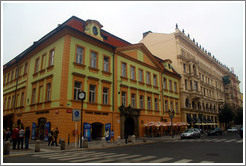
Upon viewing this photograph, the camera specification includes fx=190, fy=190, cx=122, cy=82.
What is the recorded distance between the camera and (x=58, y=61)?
71.5 feet

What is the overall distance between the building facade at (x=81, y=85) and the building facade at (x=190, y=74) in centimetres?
1252

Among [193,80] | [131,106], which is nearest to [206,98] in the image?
[193,80]

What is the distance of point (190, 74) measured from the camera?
45531 millimetres

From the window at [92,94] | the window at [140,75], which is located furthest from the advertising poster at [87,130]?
the window at [140,75]

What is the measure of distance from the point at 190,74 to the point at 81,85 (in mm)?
31458

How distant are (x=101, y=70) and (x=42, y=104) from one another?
8.27 metres

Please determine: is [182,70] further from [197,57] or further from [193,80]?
[197,57]

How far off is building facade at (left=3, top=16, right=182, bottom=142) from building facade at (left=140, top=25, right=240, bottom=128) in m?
12.5

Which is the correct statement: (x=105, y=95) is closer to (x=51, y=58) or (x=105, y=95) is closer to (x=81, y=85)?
(x=81, y=85)

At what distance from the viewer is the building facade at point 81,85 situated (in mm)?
21000

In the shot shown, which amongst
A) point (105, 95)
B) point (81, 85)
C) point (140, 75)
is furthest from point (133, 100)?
point (81, 85)

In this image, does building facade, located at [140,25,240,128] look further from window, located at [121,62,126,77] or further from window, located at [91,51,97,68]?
window, located at [91,51,97,68]

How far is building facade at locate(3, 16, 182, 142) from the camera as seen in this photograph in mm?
21000

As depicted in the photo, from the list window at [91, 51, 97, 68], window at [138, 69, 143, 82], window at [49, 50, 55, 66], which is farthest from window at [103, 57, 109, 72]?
window at [138, 69, 143, 82]
